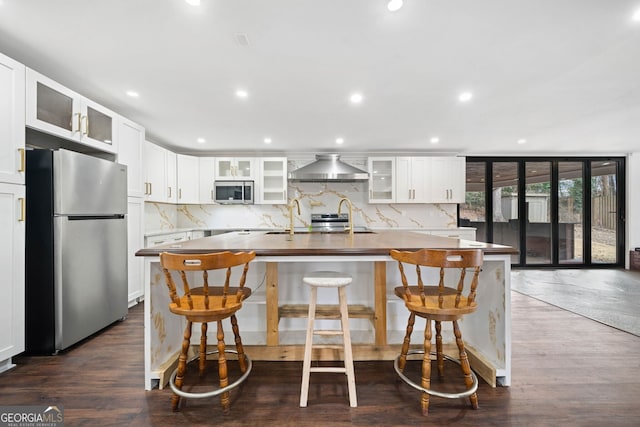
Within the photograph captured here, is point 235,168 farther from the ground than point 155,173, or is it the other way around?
point 235,168

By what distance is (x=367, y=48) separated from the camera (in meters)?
2.03

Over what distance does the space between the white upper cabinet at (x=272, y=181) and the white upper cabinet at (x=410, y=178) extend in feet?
6.67

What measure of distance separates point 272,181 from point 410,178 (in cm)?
248

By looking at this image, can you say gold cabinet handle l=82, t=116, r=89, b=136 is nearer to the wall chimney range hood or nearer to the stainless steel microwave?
the stainless steel microwave

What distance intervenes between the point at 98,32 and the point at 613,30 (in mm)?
3364

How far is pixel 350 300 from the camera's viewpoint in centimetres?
216

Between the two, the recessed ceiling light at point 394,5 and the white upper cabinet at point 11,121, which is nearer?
the recessed ceiling light at point 394,5

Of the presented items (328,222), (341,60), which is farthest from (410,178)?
(341,60)

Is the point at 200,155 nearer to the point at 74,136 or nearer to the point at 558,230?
the point at 74,136

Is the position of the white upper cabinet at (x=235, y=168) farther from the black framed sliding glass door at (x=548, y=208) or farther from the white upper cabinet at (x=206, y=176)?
the black framed sliding glass door at (x=548, y=208)

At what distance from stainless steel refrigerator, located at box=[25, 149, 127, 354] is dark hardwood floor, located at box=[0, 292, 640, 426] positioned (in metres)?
0.22

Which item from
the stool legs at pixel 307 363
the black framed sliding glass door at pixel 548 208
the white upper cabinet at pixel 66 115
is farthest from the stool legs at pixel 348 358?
the black framed sliding glass door at pixel 548 208

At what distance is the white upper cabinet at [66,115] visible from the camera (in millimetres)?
2100

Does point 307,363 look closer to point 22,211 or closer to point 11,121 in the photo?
point 22,211
